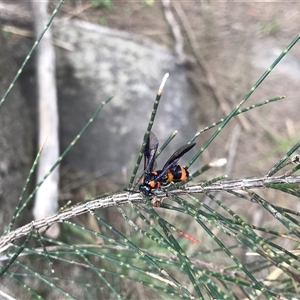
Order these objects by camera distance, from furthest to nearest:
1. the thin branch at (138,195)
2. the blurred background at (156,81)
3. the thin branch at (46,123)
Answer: the blurred background at (156,81) < the thin branch at (46,123) < the thin branch at (138,195)

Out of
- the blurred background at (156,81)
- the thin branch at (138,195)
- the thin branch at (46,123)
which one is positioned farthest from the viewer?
the blurred background at (156,81)

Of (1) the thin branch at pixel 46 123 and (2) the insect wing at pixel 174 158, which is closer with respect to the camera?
(2) the insect wing at pixel 174 158

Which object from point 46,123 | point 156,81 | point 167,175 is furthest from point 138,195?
point 156,81

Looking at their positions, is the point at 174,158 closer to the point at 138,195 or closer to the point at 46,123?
the point at 138,195

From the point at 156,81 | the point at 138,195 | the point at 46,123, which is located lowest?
the point at 138,195

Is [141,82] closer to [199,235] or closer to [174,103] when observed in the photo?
[174,103]

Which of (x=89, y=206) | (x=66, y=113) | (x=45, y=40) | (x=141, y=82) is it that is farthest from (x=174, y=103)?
(x=89, y=206)

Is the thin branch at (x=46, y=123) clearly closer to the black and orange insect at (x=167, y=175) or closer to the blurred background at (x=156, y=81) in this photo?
the blurred background at (x=156, y=81)

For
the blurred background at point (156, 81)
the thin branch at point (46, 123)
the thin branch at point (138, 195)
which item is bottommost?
the thin branch at point (138, 195)

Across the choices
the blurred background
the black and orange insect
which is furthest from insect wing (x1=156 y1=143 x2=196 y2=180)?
the blurred background

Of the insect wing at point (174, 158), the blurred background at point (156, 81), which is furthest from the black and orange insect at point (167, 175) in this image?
the blurred background at point (156, 81)

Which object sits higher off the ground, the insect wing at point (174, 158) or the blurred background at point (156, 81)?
the blurred background at point (156, 81)
